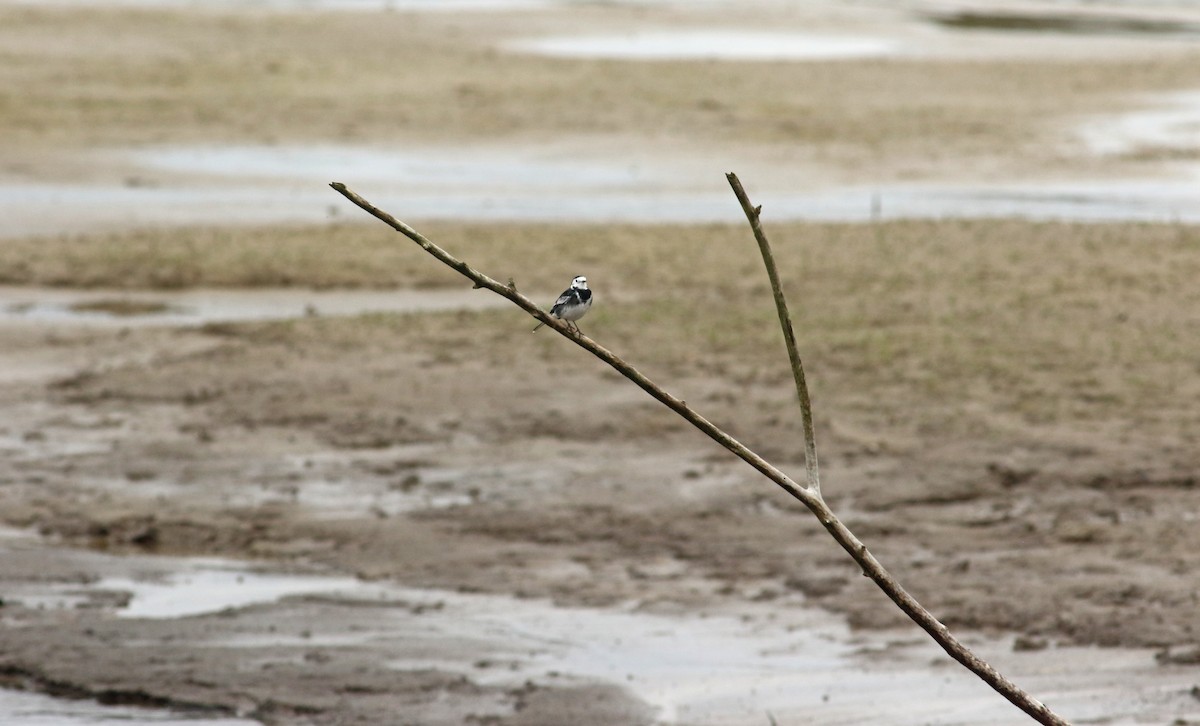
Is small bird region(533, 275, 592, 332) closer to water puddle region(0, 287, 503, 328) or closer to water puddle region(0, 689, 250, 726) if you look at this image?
water puddle region(0, 689, 250, 726)

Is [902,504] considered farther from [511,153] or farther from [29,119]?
[29,119]

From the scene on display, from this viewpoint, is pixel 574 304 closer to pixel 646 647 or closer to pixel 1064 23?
pixel 646 647

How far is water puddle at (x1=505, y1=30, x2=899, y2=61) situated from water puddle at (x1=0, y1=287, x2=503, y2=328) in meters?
15.1

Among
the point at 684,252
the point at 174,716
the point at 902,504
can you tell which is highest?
the point at 684,252

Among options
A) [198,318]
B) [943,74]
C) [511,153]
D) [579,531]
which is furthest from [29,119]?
[579,531]

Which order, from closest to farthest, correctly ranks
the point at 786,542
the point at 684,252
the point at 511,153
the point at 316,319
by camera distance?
the point at 786,542, the point at 316,319, the point at 684,252, the point at 511,153

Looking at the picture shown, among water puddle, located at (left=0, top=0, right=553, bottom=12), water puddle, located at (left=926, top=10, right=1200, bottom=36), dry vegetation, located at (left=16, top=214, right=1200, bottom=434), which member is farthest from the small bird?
water puddle, located at (left=926, top=10, right=1200, bottom=36)

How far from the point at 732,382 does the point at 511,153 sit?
11598 millimetres

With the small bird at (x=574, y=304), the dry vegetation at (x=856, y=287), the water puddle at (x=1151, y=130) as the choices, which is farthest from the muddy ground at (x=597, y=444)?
the water puddle at (x=1151, y=130)

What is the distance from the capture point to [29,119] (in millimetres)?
23875

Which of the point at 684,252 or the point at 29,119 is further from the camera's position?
the point at 29,119

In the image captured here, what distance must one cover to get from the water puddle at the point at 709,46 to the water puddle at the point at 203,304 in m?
15.1

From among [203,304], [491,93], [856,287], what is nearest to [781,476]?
[856,287]

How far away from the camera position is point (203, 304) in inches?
612
